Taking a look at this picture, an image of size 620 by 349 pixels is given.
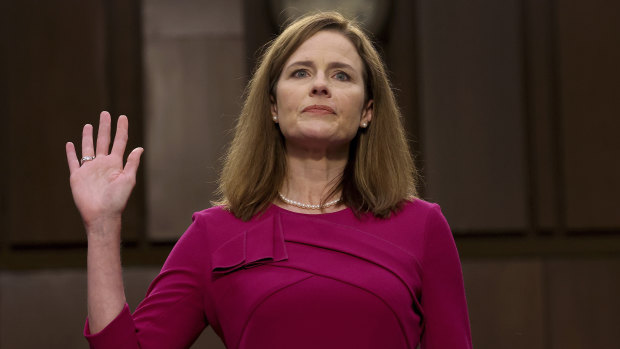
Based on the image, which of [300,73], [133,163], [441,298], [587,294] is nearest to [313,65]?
[300,73]

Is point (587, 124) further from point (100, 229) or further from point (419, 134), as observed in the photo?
point (100, 229)

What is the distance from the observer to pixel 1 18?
2850 millimetres

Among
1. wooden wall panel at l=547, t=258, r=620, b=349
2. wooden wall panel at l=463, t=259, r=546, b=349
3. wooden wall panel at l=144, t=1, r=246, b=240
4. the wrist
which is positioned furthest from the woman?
wooden wall panel at l=547, t=258, r=620, b=349

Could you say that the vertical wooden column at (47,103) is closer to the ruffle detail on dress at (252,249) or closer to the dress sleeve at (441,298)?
the ruffle detail on dress at (252,249)

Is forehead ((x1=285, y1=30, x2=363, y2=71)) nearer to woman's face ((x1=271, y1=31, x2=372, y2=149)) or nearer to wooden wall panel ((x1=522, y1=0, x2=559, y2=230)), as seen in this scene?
woman's face ((x1=271, y1=31, x2=372, y2=149))

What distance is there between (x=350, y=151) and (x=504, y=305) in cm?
151

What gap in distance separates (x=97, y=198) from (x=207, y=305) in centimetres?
27

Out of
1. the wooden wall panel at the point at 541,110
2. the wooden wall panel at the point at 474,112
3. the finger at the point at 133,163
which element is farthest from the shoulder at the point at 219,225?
the wooden wall panel at the point at 541,110

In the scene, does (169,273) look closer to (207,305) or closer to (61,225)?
(207,305)

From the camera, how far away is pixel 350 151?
1.58m

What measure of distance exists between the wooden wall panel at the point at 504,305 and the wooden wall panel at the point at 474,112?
0.16 meters

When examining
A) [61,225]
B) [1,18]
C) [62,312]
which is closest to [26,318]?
[62,312]

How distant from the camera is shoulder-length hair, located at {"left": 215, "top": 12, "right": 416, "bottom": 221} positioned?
1.49 meters

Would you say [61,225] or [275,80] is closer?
[275,80]
